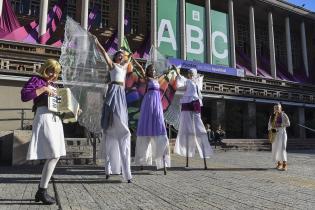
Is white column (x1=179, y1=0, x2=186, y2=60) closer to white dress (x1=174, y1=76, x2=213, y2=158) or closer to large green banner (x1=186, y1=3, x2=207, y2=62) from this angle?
large green banner (x1=186, y1=3, x2=207, y2=62)

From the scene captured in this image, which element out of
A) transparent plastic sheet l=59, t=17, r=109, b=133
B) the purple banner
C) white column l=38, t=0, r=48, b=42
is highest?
white column l=38, t=0, r=48, b=42

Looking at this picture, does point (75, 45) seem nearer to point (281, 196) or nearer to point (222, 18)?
point (281, 196)

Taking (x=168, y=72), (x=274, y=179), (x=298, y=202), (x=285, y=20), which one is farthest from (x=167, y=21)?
(x=298, y=202)

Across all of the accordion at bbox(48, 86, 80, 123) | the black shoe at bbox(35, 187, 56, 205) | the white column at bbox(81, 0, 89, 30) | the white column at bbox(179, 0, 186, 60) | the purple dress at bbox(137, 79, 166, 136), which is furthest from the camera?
the white column at bbox(179, 0, 186, 60)

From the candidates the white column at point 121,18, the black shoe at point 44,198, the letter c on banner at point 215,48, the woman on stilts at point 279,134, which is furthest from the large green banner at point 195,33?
the black shoe at point 44,198

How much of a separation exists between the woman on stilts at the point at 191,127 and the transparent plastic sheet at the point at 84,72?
2000 mm

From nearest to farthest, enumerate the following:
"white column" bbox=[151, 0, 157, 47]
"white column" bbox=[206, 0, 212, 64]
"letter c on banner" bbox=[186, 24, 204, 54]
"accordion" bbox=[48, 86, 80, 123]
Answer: "accordion" bbox=[48, 86, 80, 123]
"white column" bbox=[151, 0, 157, 47]
"letter c on banner" bbox=[186, 24, 204, 54]
"white column" bbox=[206, 0, 212, 64]

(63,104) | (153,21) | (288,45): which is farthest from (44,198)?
(288,45)

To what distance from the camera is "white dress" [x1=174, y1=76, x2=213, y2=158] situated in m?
8.75

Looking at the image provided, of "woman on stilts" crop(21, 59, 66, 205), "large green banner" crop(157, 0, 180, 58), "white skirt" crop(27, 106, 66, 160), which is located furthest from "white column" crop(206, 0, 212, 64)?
"white skirt" crop(27, 106, 66, 160)

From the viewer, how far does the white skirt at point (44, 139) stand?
15.6ft

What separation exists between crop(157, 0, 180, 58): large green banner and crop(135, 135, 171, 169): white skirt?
23107 millimetres

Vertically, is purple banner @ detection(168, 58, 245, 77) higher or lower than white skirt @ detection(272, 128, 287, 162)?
higher

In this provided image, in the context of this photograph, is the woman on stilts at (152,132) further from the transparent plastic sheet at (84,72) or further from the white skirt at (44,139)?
the white skirt at (44,139)
